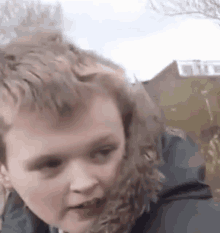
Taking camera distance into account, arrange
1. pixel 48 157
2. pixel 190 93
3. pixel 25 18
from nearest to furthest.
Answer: pixel 48 157 → pixel 25 18 → pixel 190 93

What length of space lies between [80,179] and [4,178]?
0.18 meters

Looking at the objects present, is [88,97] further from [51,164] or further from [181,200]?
[181,200]

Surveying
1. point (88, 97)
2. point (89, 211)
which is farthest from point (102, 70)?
point (89, 211)

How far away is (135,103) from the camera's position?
51 cm

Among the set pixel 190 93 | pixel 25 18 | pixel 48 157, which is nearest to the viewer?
pixel 48 157

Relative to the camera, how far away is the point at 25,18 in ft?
1.89

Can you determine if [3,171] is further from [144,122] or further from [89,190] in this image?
[144,122]

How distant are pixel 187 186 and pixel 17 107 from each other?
0.40 meters

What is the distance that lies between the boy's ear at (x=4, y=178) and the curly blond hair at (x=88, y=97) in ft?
0.10

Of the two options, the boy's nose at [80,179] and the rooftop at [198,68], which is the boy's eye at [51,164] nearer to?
the boy's nose at [80,179]

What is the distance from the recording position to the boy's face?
0.42 metres

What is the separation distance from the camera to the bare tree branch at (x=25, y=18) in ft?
1.80

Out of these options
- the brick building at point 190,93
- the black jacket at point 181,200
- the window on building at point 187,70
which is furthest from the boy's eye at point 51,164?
the window on building at point 187,70

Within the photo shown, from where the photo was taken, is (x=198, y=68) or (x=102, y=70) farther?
(x=198, y=68)
